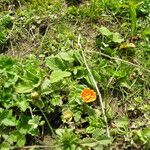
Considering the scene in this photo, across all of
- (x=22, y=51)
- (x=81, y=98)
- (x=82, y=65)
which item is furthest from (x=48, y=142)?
(x=22, y=51)

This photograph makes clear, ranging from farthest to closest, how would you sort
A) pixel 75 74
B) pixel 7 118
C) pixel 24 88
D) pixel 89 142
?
1. pixel 75 74
2. pixel 24 88
3. pixel 7 118
4. pixel 89 142

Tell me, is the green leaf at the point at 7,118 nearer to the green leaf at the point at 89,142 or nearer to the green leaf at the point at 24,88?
the green leaf at the point at 24,88

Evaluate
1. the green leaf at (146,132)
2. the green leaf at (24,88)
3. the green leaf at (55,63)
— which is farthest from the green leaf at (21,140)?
the green leaf at (146,132)

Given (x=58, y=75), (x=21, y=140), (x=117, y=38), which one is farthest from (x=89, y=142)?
(x=117, y=38)

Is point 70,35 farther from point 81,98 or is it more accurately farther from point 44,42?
point 81,98

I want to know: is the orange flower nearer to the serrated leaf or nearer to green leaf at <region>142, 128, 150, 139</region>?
green leaf at <region>142, 128, 150, 139</region>

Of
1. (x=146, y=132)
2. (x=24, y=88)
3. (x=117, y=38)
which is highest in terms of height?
(x=117, y=38)

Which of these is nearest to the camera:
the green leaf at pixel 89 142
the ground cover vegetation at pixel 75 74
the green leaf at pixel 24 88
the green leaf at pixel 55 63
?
the green leaf at pixel 89 142

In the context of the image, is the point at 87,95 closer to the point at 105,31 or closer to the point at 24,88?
the point at 24,88
